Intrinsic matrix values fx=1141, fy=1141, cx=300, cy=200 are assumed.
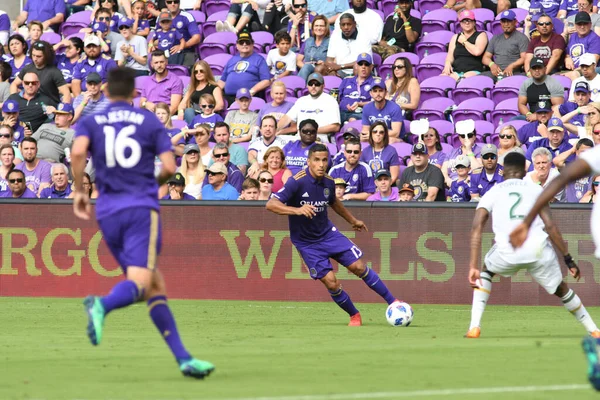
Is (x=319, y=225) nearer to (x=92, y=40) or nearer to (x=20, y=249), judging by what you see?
(x=20, y=249)

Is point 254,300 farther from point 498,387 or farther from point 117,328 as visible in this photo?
point 498,387

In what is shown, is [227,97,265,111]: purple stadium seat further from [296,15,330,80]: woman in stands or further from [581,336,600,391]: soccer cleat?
[581,336,600,391]: soccer cleat

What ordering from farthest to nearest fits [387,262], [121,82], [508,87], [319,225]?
[508,87] < [387,262] < [319,225] < [121,82]

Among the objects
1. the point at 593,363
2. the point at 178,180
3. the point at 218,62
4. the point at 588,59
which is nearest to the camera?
the point at 593,363

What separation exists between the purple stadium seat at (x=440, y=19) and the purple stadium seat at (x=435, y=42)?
0.30 meters

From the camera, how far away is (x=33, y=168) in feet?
59.9

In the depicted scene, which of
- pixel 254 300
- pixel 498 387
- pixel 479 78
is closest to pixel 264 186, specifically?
pixel 254 300

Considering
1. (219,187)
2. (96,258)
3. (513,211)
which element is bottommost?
(96,258)

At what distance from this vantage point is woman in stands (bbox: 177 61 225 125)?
1983 cm

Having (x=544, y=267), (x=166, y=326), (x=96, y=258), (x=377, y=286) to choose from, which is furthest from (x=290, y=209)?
(x=166, y=326)

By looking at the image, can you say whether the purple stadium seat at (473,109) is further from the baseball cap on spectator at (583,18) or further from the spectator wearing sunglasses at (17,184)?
the spectator wearing sunglasses at (17,184)

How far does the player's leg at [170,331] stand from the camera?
727 cm

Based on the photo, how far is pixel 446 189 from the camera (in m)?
17.0

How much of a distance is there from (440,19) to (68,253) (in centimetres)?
813
